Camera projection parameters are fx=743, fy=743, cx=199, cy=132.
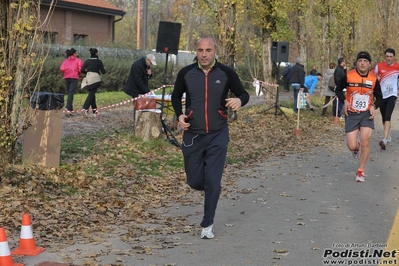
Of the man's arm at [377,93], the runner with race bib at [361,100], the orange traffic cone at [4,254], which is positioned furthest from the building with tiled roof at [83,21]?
the orange traffic cone at [4,254]

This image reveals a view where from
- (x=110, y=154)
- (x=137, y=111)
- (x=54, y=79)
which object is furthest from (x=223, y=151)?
(x=54, y=79)

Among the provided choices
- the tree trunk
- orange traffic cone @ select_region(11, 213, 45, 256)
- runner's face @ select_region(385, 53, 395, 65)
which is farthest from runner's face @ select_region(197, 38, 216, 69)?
the tree trunk

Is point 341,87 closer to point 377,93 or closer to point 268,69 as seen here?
point 377,93

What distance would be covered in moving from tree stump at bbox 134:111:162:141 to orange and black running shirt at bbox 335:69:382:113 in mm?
5233

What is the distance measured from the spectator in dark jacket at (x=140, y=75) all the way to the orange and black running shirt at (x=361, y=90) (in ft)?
20.1

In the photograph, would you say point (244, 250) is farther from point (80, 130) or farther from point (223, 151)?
point (80, 130)

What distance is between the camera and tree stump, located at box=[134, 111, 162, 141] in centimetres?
1620

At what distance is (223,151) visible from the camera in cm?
828

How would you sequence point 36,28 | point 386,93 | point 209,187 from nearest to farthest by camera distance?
point 209,187
point 36,28
point 386,93

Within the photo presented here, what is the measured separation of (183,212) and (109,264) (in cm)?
294

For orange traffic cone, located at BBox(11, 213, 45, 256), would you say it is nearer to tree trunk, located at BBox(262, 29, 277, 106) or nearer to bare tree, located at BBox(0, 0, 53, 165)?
bare tree, located at BBox(0, 0, 53, 165)

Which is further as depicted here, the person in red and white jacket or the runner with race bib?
the person in red and white jacket

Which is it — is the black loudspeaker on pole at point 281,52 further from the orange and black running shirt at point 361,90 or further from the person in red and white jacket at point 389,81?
the orange and black running shirt at point 361,90

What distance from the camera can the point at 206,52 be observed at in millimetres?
8047
